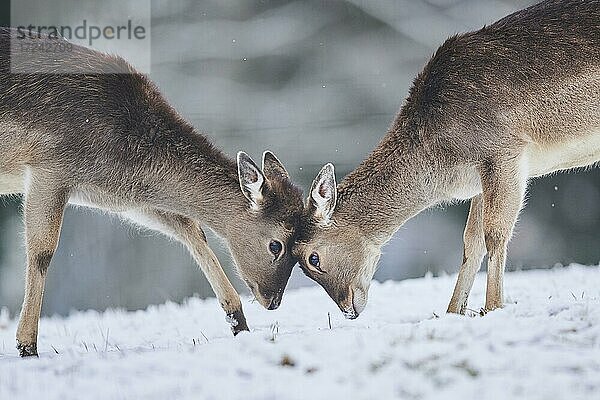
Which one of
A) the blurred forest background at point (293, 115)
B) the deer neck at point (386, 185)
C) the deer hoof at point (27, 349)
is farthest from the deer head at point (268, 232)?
the blurred forest background at point (293, 115)

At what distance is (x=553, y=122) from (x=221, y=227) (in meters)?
2.34

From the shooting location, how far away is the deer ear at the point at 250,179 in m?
6.55

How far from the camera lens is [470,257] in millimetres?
7301

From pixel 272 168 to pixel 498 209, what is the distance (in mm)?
A: 1538

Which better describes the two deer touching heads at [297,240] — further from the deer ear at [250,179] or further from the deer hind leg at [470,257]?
the deer hind leg at [470,257]

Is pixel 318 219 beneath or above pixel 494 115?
beneath

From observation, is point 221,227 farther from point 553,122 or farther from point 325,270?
point 553,122

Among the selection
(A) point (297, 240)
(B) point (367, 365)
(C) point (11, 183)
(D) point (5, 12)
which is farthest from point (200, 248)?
(D) point (5, 12)

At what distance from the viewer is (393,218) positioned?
7.12 meters

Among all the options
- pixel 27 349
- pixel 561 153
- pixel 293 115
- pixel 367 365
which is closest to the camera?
pixel 367 365

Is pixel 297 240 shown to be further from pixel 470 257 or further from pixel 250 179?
pixel 470 257

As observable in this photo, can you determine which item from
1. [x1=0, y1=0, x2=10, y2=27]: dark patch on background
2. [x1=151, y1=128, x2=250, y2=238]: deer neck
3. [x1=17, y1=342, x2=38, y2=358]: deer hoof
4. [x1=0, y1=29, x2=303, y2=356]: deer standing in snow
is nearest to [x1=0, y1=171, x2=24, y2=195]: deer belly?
[x1=0, y1=29, x2=303, y2=356]: deer standing in snow

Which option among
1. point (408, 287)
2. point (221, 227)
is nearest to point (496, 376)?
point (221, 227)

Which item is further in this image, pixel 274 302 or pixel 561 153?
pixel 561 153
